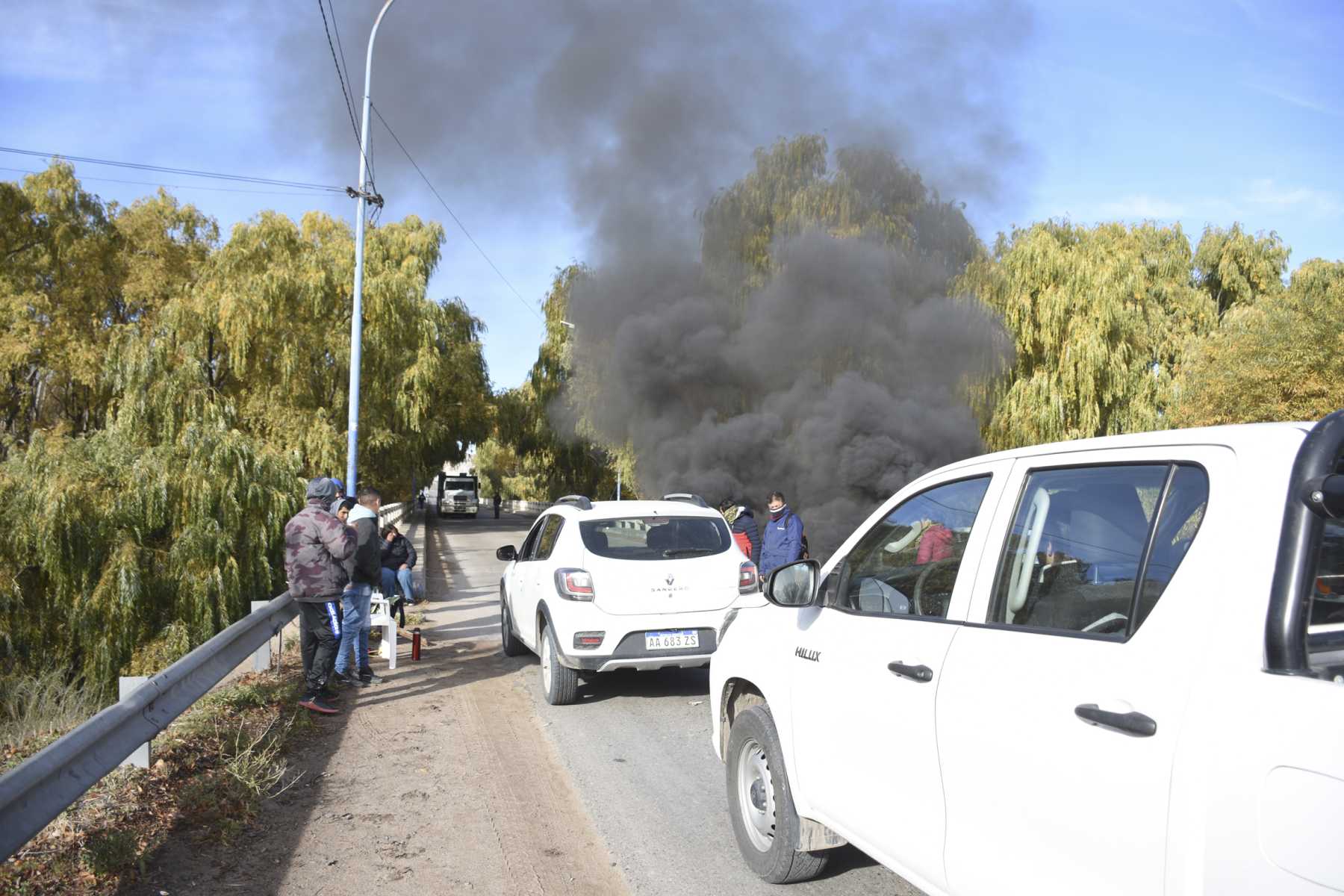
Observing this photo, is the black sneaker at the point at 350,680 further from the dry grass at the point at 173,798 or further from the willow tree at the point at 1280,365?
the willow tree at the point at 1280,365

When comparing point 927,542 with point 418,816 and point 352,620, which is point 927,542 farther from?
point 352,620

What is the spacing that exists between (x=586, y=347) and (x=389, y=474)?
859cm

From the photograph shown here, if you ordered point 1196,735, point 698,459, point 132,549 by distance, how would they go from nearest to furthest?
point 1196,735
point 132,549
point 698,459

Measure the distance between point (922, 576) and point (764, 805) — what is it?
142 cm

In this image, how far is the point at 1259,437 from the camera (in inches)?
86.4

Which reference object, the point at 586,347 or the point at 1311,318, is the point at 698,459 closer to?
the point at 586,347

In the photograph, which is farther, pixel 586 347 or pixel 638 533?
pixel 586 347

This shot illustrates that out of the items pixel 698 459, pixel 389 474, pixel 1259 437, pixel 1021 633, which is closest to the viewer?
pixel 1259 437

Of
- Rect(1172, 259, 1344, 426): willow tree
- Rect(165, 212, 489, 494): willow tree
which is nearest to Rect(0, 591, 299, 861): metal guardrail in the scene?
Rect(165, 212, 489, 494): willow tree

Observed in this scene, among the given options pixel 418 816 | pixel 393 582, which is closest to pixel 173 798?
pixel 418 816

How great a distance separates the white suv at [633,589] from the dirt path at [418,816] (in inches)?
25.8

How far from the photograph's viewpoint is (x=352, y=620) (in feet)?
26.1

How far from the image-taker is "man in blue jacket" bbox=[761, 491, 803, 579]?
36.8ft

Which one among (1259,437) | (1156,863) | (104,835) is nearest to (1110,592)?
(1259,437)
